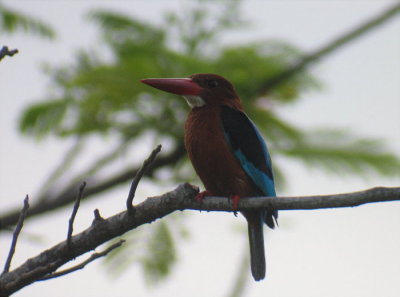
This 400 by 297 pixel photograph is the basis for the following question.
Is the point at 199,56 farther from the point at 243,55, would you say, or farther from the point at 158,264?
the point at 158,264

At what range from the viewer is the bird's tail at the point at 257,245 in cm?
372

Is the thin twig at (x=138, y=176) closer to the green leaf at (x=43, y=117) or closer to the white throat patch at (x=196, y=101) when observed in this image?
the white throat patch at (x=196, y=101)

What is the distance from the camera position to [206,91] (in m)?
4.02

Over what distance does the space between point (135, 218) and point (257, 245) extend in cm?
117

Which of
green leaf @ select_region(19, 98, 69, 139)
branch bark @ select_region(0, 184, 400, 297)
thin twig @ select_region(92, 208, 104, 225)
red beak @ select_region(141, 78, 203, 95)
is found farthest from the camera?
green leaf @ select_region(19, 98, 69, 139)

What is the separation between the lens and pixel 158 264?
20.2 ft

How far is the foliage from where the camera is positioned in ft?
17.7

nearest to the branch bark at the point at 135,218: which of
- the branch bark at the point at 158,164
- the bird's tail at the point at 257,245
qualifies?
the bird's tail at the point at 257,245

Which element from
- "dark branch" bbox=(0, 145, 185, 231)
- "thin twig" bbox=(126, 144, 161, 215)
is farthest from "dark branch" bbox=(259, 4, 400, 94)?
"thin twig" bbox=(126, 144, 161, 215)

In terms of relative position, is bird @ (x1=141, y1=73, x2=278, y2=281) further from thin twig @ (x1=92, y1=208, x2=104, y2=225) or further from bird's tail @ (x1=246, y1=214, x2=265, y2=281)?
thin twig @ (x1=92, y1=208, x2=104, y2=225)

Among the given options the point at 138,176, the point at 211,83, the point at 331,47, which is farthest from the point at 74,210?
the point at 331,47

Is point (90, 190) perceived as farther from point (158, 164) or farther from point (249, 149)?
point (249, 149)

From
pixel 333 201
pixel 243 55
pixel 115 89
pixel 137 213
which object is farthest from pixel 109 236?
pixel 243 55

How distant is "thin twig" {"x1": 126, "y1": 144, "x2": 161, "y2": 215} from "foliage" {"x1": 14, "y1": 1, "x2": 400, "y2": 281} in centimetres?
240
